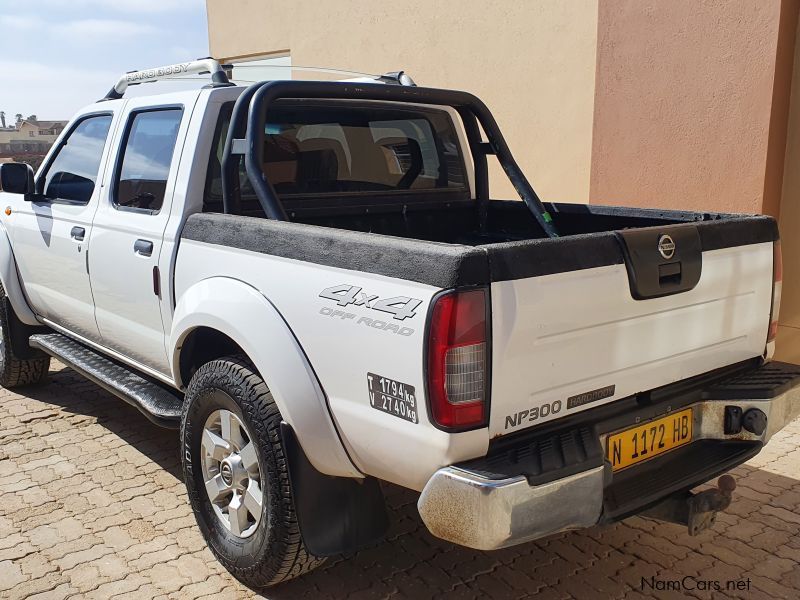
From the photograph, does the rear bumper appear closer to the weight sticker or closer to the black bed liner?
the weight sticker

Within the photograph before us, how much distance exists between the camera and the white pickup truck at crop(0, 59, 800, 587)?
2.12 metres

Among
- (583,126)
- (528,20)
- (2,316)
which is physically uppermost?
(528,20)

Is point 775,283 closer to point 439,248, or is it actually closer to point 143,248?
point 439,248

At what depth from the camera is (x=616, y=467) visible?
251 centimetres

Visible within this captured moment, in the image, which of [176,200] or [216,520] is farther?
[176,200]

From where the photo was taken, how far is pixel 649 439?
2592mm

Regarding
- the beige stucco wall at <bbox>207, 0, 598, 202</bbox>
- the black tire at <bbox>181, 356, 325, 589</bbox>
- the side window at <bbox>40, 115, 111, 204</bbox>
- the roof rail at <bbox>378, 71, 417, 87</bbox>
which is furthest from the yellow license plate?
the beige stucco wall at <bbox>207, 0, 598, 202</bbox>

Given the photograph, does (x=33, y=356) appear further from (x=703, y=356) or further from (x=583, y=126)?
(x=583, y=126)

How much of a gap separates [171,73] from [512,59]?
4.10 meters

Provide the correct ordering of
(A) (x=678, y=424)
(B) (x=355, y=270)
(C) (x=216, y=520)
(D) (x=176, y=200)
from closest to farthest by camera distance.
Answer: (B) (x=355, y=270) < (A) (x=678, y=424) < (C) (x=216, y=520) < (D) (x=176, y=200)

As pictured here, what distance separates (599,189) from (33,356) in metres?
4.24

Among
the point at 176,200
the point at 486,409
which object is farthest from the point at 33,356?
the point at 486,409

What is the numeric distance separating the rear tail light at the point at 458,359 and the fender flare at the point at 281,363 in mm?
482

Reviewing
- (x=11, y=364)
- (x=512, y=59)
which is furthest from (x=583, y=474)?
(x=512, y=59)
